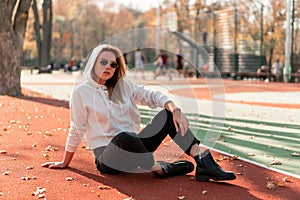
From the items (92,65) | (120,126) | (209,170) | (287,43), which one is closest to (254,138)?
(209,170)

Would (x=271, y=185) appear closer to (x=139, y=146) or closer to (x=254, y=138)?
(x=139, y=146)

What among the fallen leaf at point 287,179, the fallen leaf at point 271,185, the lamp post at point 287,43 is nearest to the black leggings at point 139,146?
the fallen leaf at point 271,185

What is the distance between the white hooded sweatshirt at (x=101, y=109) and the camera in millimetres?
4320

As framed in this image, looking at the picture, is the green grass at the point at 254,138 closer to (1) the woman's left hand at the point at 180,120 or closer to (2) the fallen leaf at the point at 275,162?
(2) the fallen leaf at the point at 275,162

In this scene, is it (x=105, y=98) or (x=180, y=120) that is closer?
(x=180, y=120)

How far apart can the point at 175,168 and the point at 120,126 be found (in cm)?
63

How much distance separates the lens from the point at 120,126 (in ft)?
14.4

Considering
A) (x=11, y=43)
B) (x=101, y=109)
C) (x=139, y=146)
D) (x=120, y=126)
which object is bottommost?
(x=139, y=146)

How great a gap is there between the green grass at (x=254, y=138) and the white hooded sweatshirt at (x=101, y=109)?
140cm

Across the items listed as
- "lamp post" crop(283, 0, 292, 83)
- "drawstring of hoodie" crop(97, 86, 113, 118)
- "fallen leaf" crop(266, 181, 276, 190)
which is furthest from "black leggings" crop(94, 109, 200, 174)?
"lamp post" crop(283, 0, 292, 83)

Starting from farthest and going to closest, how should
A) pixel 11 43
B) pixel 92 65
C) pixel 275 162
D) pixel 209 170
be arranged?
A: pixel 11 43 < pixel 275 162 < pixel 92 65 < pixel 209 170

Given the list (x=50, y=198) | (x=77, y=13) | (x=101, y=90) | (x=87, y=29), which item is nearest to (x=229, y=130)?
(x=101, y=90)

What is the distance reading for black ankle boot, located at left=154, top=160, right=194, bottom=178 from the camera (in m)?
4.43

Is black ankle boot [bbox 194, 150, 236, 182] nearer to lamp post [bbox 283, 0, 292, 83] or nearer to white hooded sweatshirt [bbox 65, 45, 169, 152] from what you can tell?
white hooded sweatshirt [bbox 65, 45, 169, 152]
